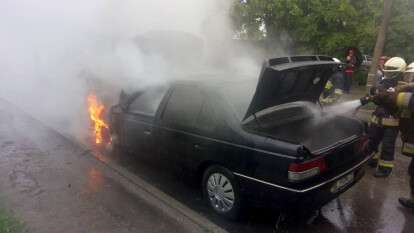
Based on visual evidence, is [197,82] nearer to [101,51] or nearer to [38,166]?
[38,166]

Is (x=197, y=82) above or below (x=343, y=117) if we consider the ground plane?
above

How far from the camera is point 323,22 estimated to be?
47.0 feet

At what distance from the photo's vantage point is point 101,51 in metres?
7.76

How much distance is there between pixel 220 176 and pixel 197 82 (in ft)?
3.77

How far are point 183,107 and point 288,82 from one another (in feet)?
4.14

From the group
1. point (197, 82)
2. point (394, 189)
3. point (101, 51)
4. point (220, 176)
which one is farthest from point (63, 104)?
point (394, 189)

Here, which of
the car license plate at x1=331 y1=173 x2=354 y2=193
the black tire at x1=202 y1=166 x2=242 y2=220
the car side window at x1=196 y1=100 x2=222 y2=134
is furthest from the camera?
the car side window at x1=196 y1=100 x2=222 y2=134

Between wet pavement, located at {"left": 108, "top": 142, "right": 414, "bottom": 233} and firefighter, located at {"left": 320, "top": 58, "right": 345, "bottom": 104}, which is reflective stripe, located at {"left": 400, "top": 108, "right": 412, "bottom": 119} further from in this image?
firefighter, located at {"left": 320, "top": 58, "right": 345, "bottom": 104}

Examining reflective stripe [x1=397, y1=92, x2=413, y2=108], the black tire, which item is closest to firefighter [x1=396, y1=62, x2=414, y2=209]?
reflective stripe [x1=397, y1=92, x2=413, y2=108]

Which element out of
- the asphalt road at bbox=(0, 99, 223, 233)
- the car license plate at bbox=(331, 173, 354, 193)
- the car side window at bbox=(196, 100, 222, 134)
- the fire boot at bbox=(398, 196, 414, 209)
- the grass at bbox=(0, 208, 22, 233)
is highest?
the car side window at bbox=(196, 100, 222, 134)

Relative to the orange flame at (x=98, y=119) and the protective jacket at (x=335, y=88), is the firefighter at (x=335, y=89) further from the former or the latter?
the orange flame at (x=98, y=119)

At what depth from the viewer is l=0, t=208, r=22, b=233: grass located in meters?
3.34

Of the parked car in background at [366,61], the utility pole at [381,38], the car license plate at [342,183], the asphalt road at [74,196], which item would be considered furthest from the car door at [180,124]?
the parked car in background at [366,61]

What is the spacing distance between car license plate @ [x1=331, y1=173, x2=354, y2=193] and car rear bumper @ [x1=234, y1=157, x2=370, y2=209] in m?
0.02
